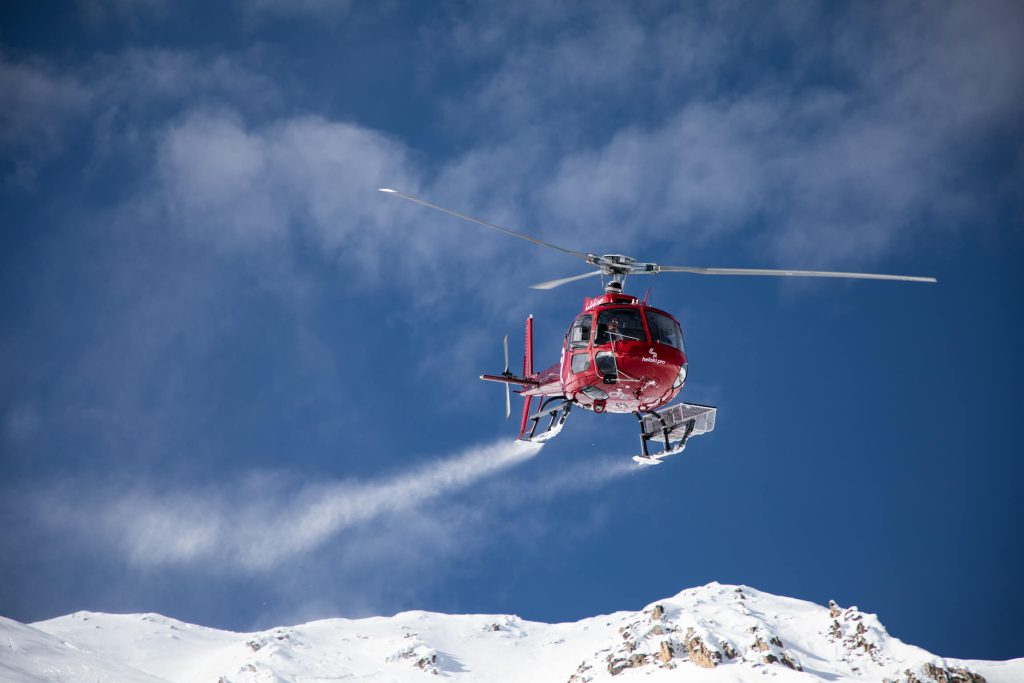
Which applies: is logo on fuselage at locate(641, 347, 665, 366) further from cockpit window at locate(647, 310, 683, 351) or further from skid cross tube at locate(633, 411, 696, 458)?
skid cross tube at locate(633, 411, 696, 458)

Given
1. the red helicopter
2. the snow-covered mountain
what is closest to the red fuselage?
the red helicopter

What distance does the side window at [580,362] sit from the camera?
86.3 ft

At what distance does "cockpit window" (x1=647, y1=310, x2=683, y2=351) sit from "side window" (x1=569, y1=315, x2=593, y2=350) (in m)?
1.96

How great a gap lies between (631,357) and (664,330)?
5.56ft

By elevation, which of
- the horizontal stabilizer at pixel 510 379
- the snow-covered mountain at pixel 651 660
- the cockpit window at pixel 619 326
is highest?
the snow-covered mountain at pixel 651 660

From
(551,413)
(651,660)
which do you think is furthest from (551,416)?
(651,660)

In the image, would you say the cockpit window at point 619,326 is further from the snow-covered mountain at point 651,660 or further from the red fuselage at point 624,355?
the snow-covered mountain at point 651,660

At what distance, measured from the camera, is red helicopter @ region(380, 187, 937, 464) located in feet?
83.8

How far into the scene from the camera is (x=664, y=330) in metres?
26.3

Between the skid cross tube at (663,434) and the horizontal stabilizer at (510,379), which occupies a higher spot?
the horizontal stabilizer at (510,379)

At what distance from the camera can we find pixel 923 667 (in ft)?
502

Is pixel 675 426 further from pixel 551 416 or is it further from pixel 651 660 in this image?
pixel 651 660

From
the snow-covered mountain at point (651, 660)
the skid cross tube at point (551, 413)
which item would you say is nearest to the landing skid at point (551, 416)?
the skid cross tube at point (551, 413)

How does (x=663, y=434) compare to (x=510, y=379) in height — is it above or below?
below
